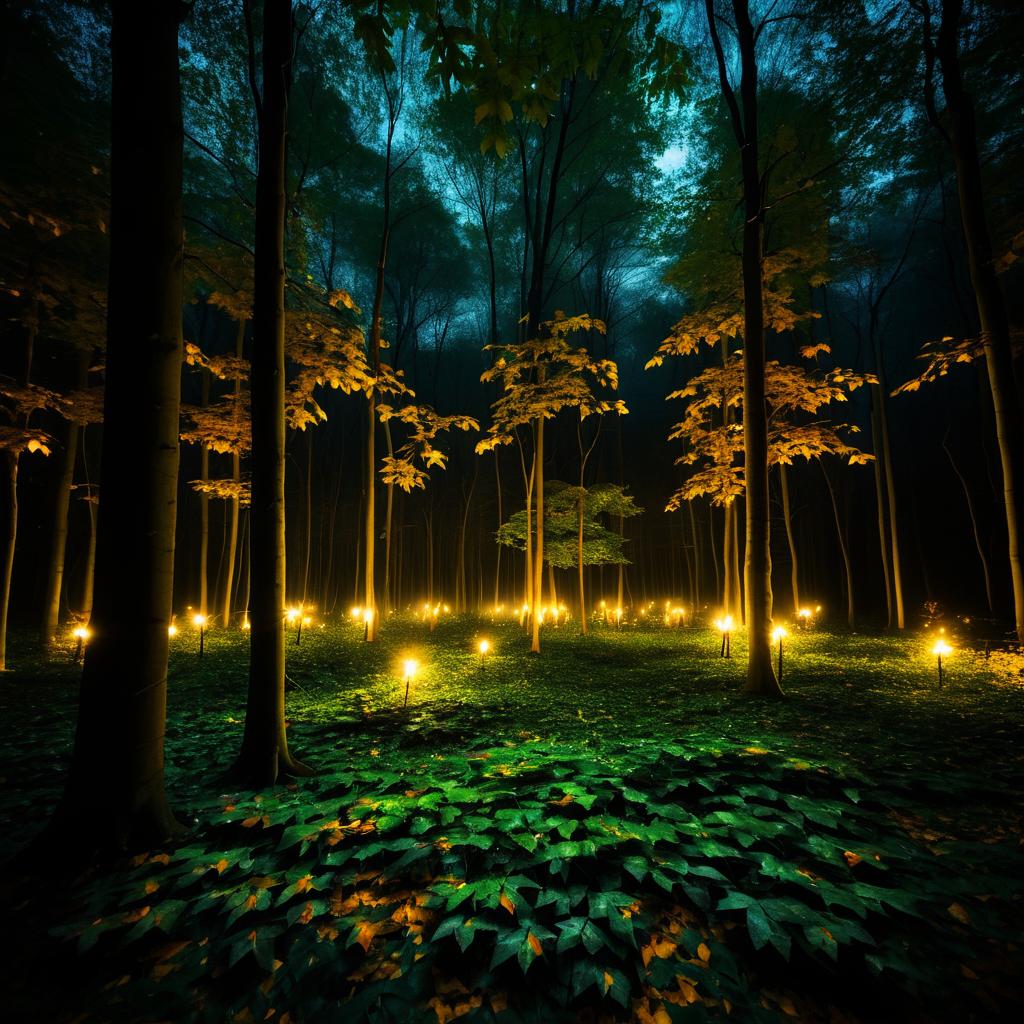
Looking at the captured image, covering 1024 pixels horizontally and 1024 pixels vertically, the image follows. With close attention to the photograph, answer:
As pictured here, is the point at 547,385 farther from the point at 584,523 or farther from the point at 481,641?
the point at 584,523

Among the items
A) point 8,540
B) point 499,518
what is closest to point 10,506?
point 8,540

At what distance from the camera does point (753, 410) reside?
270 inches

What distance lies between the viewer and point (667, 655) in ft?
35.8

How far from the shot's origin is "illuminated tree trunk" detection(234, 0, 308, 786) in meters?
3.76

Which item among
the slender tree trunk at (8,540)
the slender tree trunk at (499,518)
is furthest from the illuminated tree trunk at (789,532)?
the slender tree trunk at (8,540)

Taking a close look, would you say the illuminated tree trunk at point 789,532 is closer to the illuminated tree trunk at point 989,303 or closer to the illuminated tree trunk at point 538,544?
the illuminated tree trunk at point 989,303

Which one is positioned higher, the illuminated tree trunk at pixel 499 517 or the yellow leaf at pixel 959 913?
the illuminated tree trunk at pixel 499 517

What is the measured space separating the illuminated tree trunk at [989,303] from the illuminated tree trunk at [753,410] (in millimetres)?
2648

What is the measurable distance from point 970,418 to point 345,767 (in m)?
34.9

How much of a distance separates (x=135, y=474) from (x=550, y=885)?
3430 millimetres

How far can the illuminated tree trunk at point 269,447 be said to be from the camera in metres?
3.76

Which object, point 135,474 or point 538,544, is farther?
point 538,544

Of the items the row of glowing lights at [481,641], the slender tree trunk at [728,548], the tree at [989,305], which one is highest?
the tree at [989,305]

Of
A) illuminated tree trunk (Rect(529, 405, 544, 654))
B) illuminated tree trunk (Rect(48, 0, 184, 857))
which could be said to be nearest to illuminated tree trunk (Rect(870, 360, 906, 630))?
illuminated tree trunk (Rect(529, 405, 544, 654))
